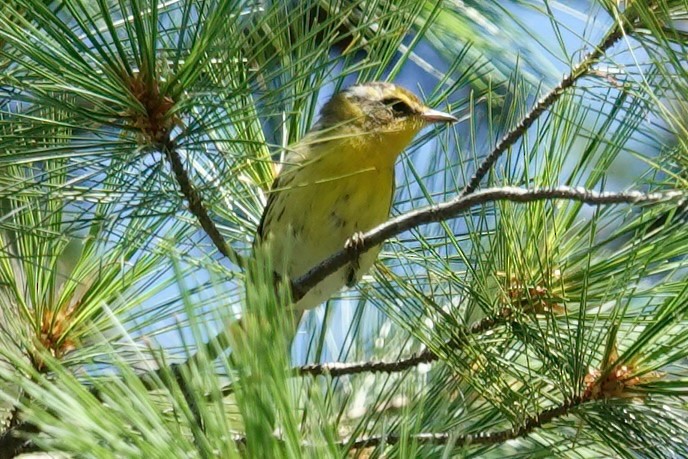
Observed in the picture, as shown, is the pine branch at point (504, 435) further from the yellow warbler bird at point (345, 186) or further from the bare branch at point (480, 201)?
the yellow warbler bird at point (345, 186)

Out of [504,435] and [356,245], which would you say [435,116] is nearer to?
[356,245]

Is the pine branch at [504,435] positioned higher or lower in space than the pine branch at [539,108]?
lower

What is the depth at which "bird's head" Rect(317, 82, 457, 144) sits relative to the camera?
2.26 meters

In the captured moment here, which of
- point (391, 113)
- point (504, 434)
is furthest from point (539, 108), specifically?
point (391, 113)

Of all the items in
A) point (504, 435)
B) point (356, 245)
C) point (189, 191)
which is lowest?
point (504, 435)

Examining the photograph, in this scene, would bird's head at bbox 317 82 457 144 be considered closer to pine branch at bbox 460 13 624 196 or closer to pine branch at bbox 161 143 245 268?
pine branch at bbox 460 13 624 196

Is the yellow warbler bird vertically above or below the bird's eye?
below

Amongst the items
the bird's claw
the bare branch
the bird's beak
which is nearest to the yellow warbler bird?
the bird's beak

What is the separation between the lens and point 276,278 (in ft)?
7.89

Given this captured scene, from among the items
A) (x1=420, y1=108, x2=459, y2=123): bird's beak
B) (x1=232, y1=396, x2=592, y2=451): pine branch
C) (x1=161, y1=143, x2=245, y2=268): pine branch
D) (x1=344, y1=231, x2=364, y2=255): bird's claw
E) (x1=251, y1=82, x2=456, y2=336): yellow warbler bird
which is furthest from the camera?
(x1=420, y1=108, x2=459, y2=123): bird's beak

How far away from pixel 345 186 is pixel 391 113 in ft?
0.89

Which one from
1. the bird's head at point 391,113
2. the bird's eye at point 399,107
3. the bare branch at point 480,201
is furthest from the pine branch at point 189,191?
the bird's eye at point 399,107

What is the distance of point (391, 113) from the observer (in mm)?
2307

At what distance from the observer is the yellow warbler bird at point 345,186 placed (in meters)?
2.12
